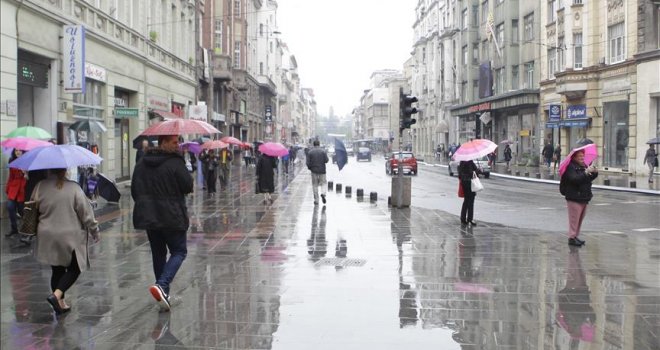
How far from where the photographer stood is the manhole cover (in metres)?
9.53

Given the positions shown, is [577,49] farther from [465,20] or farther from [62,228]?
[62,228]

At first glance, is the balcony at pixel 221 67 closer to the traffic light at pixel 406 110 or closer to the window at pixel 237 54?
the window at pixel 237 54

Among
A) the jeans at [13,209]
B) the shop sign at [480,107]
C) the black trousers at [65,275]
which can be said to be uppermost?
the shop sign at [480,107]

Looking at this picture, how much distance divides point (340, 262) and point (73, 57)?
12.0 meters

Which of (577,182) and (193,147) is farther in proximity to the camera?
(193,147)

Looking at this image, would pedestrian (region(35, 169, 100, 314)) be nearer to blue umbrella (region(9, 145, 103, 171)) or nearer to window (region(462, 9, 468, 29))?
blue umbrella (region(9, 145, 103, 171))

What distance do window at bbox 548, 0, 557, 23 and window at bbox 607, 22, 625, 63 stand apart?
23.2ft

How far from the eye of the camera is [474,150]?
44.3ft

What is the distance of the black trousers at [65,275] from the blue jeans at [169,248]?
80 cm

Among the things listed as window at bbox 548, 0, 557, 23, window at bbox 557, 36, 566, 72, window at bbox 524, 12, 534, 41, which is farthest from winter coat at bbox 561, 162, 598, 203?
window at bbox 524, 12, 534, 41

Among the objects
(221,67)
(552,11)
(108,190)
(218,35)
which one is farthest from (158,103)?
(552,11)

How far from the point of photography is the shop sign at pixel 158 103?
28866 mm

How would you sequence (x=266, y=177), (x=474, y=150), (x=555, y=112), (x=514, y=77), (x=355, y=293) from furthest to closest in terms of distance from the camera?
(x=514, y=77)
(x=555, y=112)
(x=266, y=177)
(x=474, y=150)
(x=355, y=293)

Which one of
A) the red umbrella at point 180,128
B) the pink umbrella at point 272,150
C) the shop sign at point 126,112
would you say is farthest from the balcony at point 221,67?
the red umbrella at point 180,128
